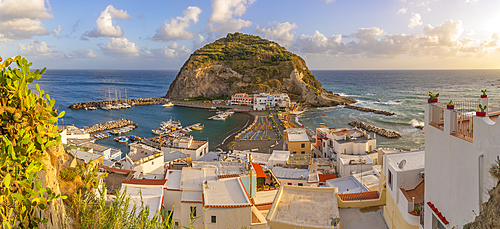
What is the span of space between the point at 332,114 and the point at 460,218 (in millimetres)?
58485

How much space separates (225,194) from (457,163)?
22.4ft

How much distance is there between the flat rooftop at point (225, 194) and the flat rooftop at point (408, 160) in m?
4.14

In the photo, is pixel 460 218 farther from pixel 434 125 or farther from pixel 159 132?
pixel 159 132

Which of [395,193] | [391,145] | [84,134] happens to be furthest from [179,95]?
[395,193]

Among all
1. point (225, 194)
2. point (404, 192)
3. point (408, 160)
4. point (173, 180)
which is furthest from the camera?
point (173, 180)

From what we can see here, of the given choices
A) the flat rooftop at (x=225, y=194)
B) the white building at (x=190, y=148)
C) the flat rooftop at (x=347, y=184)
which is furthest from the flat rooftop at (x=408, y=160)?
the white building at (x=190, y=148)

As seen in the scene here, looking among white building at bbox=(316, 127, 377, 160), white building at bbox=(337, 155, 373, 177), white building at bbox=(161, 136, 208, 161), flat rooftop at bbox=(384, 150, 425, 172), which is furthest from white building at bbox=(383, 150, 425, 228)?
white building at bbox=(161, 136, 208, 161)

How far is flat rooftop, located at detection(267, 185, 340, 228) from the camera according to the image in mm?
6660

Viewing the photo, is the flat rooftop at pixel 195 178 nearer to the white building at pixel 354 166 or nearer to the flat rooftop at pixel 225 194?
the flat rooftop at pixel 225 194

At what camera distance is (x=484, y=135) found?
146 inches

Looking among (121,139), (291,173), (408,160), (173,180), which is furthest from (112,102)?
(408,160)

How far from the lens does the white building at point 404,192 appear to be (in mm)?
5868

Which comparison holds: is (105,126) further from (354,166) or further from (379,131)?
(379,131)

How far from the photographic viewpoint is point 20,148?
10.4ft
